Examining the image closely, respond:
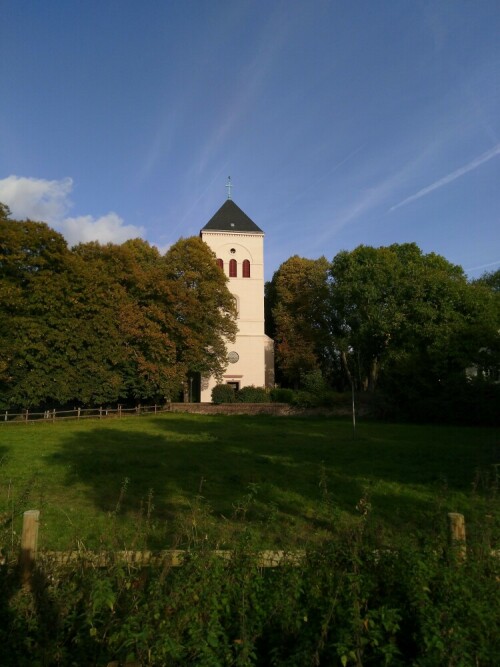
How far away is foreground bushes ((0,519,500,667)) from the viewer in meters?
3.50

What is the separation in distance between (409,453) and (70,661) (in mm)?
13421

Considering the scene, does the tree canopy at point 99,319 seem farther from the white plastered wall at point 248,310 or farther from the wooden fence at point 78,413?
the white plastered wall at point 248,310

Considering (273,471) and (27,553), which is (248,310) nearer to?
(273,471)

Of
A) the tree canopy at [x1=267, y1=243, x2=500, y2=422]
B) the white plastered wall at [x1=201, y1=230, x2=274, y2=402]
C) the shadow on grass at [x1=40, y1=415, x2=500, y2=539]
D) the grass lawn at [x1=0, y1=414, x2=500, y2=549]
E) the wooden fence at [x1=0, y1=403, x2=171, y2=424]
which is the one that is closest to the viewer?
the grass lawn at [x1=0, y1=414, x2=500, y2=549]

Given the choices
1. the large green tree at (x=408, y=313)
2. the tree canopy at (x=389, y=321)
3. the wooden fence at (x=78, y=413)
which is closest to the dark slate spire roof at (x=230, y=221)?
the tree canopy at (x=389, y=321)

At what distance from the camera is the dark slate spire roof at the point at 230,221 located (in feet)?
147

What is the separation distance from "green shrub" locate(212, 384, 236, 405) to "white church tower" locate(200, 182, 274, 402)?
281 centimetres

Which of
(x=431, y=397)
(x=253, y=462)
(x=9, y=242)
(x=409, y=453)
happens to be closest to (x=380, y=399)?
(x=431, y=397)

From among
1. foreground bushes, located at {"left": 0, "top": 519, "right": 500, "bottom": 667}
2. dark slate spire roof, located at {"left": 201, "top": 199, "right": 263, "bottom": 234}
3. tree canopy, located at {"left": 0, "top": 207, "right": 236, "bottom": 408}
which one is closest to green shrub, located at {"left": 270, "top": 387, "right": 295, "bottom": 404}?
tree canopy, located at {"left": 0, "top": 207, "right": 236, "bottom": 408}

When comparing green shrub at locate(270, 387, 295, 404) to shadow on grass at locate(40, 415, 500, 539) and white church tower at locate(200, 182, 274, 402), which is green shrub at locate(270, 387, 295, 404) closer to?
white church tower at locate(200, 182, 274, 402)

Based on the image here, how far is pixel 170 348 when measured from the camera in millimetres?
33156

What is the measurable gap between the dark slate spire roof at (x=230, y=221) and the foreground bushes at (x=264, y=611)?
4143 centimetres

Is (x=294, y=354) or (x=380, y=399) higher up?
(x=294, y=354)

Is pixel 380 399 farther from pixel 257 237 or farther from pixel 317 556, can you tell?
pixel 317 556
